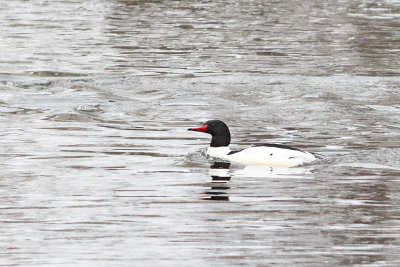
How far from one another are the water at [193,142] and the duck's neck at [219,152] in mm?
279

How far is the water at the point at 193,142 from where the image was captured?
10281 millimetres

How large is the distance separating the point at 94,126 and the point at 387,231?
9.11m

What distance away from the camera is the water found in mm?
10281

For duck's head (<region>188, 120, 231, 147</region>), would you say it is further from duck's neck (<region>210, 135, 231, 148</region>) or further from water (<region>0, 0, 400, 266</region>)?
water (<region>0, 0, 400, 266</region>)

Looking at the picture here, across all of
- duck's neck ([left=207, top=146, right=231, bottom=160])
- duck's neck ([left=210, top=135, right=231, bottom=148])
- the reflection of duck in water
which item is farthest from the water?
duck's neck ([left=210, top=135, right=231, bottom=148])

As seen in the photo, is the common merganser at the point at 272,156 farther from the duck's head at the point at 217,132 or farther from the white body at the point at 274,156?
the duck's head at the point at 217,132

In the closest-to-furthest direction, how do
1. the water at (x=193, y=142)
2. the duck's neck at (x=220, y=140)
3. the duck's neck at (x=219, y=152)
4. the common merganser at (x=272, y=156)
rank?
the water at (x=193, y=142) → the common merganser at (x=272, y=156) → the duck's neck at (x=219, y=152) → the duck's neck at (x=220, y=140)

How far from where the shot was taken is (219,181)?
46.0ft

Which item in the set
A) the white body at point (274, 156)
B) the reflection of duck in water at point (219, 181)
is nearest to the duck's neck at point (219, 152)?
the reflection of duck in water at point (219, 181)

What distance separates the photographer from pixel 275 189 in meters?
13.2

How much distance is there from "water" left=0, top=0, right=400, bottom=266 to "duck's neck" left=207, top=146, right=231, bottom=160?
279mm

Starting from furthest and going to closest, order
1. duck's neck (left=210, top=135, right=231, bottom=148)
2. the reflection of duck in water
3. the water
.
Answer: duck's neck (left=210, top=135, right=231, bottom=148), the reflection of duck in water, the water

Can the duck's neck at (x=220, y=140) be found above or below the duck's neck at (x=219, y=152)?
above

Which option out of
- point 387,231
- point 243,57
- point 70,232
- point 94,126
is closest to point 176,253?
point 70,232
